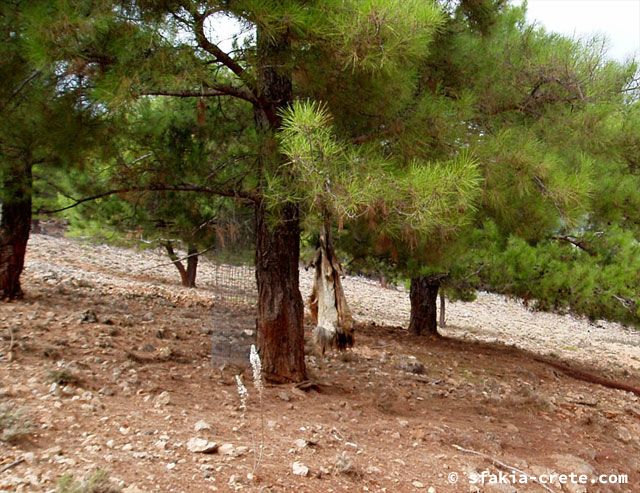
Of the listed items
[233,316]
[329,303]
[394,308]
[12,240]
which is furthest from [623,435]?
[394,308]

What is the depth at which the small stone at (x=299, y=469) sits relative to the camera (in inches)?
118

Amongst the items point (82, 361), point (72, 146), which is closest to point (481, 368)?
point (82, 361)

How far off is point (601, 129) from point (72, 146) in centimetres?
427

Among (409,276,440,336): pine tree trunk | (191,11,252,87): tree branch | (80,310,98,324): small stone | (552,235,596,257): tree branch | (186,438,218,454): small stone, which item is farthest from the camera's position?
(409,276,440,336): pine tree trunk

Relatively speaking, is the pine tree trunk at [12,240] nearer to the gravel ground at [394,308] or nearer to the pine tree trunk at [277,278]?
the pine tree trunk at [277,278]

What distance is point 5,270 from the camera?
668 cm

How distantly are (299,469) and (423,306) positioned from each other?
20.4 ft

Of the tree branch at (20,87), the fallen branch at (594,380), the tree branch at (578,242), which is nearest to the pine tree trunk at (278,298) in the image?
the tree branch at (20,87)

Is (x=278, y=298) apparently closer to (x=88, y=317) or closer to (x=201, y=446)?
(x=201, y=446)

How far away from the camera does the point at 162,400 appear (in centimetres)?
391

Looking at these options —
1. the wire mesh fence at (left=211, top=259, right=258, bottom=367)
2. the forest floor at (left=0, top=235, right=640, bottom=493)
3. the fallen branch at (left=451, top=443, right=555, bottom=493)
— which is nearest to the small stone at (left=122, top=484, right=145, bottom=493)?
the forest floor at (left=0, top=235, right=640, bottom=493)

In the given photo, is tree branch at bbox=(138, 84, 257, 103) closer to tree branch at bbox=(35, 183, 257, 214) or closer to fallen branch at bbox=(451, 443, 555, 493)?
tree branch at bbox=(35, 183, 257, 214)

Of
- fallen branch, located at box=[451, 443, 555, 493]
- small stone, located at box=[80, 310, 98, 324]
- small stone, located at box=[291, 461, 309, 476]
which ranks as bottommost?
fallen branch, located at box=[451, 443, 555, 493]

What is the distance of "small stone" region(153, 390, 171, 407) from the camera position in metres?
3.85
